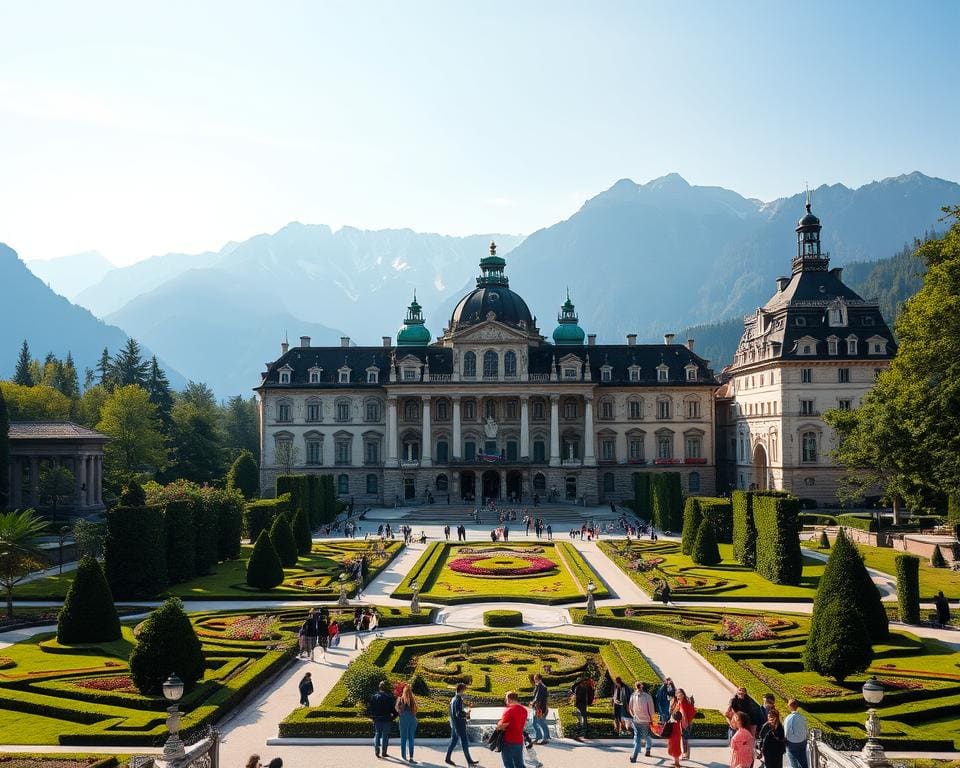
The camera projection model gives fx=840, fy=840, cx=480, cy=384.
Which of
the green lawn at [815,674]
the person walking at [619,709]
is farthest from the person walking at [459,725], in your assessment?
the green lawn at [815,674]

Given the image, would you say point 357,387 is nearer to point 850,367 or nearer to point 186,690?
point 850,367

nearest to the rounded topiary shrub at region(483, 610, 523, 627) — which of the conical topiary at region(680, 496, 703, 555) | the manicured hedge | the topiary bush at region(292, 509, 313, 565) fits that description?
the manicured hedge

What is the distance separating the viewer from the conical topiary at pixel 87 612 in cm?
2706

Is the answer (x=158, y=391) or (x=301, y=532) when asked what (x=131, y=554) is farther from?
(x=158, y=391)

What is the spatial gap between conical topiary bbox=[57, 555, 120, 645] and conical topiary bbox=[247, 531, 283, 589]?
1063 centimetres

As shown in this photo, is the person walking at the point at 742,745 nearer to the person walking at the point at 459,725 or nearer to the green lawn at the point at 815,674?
Result: the green lawn at the point at 815,674

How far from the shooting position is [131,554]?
123ft

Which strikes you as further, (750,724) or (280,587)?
(280,587)

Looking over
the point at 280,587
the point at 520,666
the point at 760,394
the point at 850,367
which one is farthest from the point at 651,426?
the point at 520,666

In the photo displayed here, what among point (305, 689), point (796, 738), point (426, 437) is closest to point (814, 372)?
point (426, 437)

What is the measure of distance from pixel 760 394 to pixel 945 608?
4948 cm

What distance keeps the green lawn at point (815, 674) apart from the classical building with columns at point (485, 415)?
50.1 m

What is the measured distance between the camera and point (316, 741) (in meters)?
19.5

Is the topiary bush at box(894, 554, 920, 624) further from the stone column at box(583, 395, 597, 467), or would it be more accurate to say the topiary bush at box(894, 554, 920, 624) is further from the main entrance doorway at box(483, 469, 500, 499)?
the main entrance doorway at box(483, 469, 500, 499)
